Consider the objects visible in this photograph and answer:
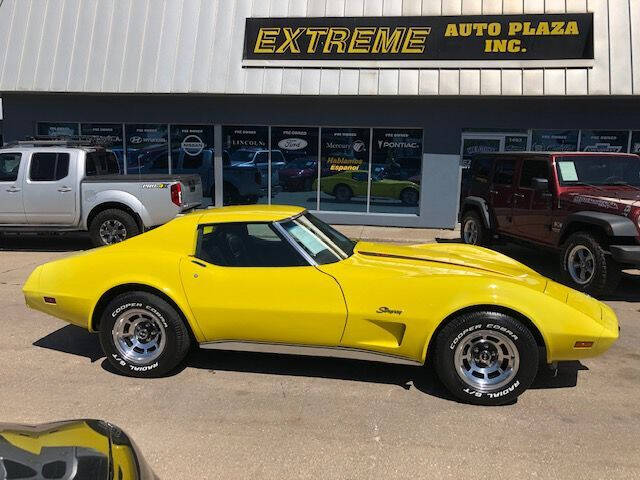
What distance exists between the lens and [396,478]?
2955 millimetres

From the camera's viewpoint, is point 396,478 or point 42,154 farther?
point 42,154

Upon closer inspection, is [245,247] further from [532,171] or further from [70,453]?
[532,171]

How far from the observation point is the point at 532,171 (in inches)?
327

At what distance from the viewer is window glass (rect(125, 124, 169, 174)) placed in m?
14.0

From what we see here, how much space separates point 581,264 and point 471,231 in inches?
133

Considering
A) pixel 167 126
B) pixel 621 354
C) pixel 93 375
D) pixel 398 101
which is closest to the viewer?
pixel 93 375

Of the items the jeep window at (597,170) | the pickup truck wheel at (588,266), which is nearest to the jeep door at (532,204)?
the jeep window at (597,170)

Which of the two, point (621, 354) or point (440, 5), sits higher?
point (440, 5)

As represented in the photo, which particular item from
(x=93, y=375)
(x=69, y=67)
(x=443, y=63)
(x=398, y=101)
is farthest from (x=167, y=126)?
(x=93, y=375)

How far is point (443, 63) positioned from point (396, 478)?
35.5 feet

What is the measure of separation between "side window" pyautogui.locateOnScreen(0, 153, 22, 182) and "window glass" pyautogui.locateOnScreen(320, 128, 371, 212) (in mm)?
6905

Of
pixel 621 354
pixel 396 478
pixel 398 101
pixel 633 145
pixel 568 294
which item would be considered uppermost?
pixel 398 101

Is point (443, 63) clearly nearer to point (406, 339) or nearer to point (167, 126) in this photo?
point (167, 126)

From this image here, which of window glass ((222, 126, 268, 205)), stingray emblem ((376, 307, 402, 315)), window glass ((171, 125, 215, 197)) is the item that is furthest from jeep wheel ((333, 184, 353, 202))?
stingray emblem ((376, 307, 402, 315))
